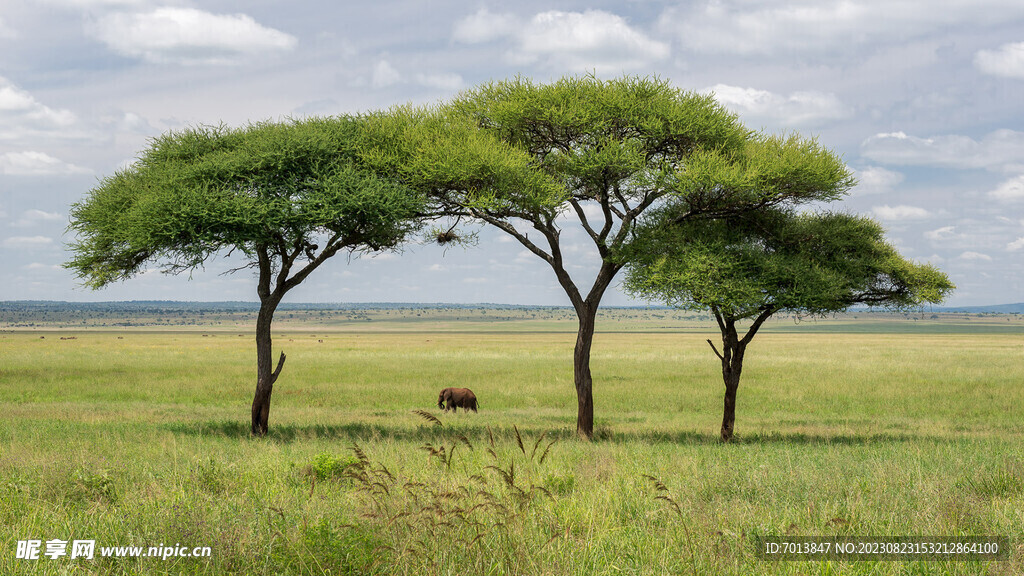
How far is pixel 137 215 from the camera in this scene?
68.6 feet

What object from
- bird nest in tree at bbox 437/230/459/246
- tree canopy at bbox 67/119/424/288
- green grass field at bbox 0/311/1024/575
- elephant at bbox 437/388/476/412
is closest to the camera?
green grass field at bbox 0/311/1024/575

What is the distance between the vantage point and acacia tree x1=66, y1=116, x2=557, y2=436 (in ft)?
68.4

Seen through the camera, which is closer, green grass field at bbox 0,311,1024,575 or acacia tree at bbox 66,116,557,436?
green grass field at bbox 0,311,1024,575

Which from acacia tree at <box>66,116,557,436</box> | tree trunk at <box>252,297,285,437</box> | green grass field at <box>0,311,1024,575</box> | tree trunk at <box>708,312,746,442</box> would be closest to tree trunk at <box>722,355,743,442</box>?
tree trunk at <box>708,312,746,442</box>

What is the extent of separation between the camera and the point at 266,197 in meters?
21.6

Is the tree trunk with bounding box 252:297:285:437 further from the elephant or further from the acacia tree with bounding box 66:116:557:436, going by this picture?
A: the elephant

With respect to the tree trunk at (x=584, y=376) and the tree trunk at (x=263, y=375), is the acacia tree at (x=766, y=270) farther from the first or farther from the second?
the tree trunk at (x=263, y=375)

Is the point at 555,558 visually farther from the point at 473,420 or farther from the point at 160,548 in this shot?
the point at 473,420

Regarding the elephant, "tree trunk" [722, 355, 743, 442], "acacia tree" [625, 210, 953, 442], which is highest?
"acacia tree" [625, 210, 953, 442]

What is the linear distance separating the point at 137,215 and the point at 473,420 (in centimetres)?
1348

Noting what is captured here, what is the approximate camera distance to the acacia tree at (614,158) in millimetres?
21953

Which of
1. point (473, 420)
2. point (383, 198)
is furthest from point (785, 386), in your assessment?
point (383, 198)

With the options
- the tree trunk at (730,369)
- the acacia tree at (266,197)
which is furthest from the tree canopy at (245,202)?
the tree trunk at (730,369)

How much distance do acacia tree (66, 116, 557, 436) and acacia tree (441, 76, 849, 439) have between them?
5.67 feet
